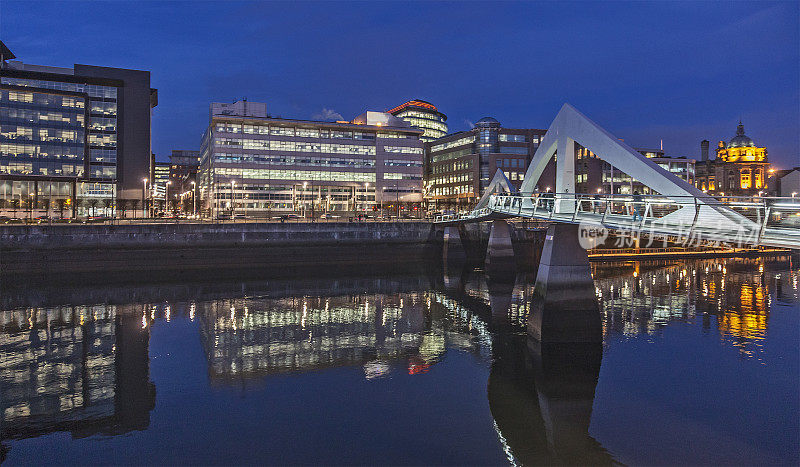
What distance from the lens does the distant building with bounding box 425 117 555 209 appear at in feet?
403

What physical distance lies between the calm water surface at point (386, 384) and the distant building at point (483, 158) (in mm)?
89462

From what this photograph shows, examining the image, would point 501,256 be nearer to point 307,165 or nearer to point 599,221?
point 599,221

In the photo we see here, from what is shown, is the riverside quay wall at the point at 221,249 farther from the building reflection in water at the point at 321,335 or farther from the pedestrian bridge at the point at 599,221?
the pedestrian bridge at the point at 599,221

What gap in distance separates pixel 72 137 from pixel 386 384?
104123mm

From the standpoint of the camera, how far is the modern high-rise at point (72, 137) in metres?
Answer: 91.0

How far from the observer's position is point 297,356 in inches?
907

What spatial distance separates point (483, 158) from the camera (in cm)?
12350

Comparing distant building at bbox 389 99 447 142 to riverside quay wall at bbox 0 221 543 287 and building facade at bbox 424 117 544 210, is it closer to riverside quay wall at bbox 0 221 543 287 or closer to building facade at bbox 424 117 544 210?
building facade at bbox 424 117 544 210

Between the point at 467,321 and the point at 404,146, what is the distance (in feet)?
296

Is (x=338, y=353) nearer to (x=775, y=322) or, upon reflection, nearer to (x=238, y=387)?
(x=238, y=387)

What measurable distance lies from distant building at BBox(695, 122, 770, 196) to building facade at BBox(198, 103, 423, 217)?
9938 cm

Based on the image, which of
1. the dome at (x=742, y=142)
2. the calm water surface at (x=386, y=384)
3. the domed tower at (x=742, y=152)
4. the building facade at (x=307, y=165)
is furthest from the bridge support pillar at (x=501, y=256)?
the dome at (x=742, y=142)

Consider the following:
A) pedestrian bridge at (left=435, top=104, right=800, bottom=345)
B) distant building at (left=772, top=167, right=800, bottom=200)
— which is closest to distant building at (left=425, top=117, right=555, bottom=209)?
pedestrian bridge at (left=435, top=104, right=800, bottom=345)

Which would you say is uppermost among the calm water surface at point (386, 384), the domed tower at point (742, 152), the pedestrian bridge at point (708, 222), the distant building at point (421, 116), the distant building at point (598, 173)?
the distant building at point (421, 116)
